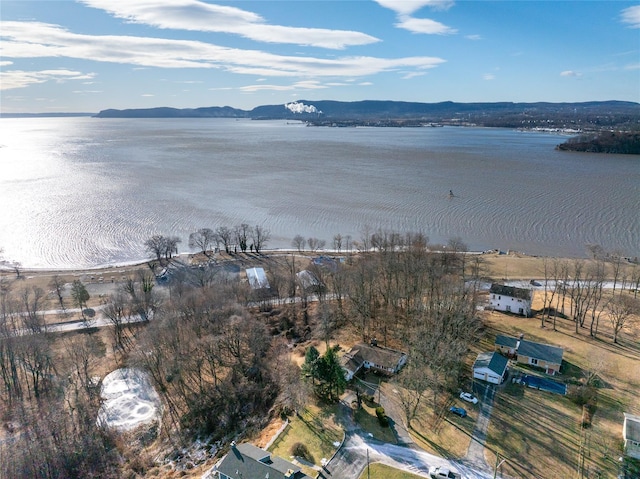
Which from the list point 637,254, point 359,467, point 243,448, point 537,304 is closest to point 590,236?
point 637,254

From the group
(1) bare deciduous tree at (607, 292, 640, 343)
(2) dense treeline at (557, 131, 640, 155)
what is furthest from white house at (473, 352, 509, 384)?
(2) dense treeline at (557, 131, 640, 155)

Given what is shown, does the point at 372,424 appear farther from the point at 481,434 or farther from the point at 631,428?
the point at 631,428

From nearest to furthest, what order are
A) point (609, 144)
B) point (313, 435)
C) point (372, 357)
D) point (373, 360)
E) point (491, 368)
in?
point (313, 435) < point (491, 368) < point (373, 360) < point (372, 357) < point (609, 144)

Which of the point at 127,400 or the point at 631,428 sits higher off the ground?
the point at 631,428

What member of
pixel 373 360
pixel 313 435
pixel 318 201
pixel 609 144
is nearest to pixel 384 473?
pixel 313 435

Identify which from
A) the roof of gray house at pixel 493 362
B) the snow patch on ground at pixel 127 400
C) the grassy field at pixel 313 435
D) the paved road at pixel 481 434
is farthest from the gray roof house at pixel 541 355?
the snow patch on ground at pixel 127 400

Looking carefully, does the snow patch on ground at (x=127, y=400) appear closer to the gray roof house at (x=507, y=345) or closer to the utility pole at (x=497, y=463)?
the utility pole at (x=497, y=463)

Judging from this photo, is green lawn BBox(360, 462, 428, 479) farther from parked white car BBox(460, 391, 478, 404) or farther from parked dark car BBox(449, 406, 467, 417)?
parked white car BBox(460, 391, 478, 404)
